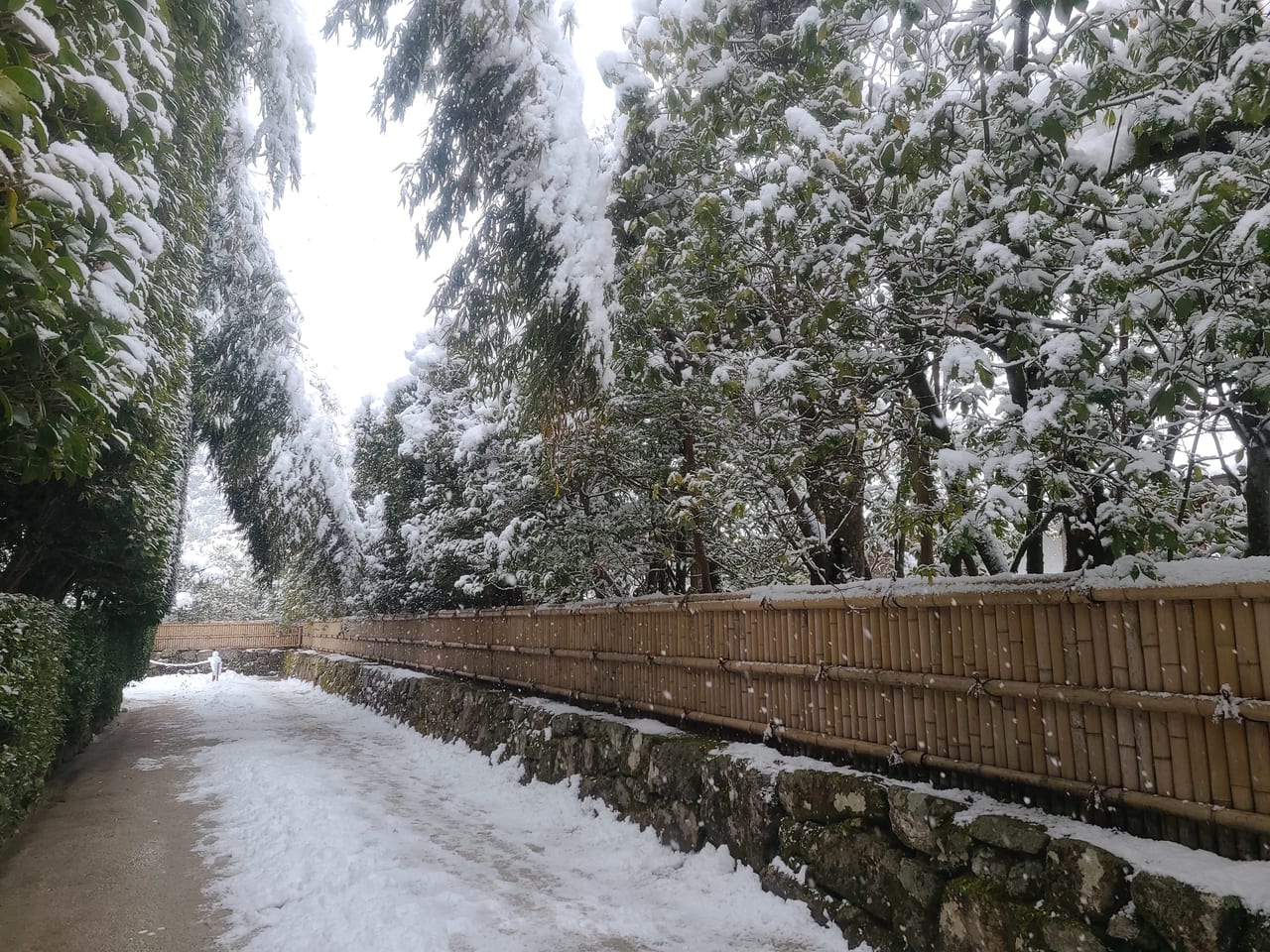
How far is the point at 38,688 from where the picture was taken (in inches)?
236

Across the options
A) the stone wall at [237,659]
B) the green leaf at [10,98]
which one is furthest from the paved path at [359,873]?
the stone wall at [237,659]

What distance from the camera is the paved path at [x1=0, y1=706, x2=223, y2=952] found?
13.7 ft

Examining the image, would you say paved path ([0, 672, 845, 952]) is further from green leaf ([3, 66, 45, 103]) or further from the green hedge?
green leaf ([3, 66, 45, 103])

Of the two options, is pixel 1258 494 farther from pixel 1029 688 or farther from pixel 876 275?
pixel 876 275

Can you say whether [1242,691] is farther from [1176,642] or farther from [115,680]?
[115,680]

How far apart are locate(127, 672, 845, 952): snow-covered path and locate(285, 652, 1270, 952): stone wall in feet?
0.71

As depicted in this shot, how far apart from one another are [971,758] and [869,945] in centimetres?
112

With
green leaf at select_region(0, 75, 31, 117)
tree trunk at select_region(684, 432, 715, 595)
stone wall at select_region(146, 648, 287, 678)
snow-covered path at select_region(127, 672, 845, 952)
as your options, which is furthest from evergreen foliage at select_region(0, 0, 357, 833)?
stone wall at select_region(146, 648, 287, 678)

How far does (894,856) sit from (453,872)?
3064 mm

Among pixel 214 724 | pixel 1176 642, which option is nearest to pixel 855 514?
pixel 1176 642

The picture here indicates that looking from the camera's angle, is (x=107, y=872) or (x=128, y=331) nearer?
(x=128, y=331)

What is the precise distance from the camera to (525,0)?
7.62m

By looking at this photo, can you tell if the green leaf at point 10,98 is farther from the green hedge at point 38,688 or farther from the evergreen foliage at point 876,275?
the green hedge at point 38,688

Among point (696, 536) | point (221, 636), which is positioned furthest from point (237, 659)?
point (696, 536)
